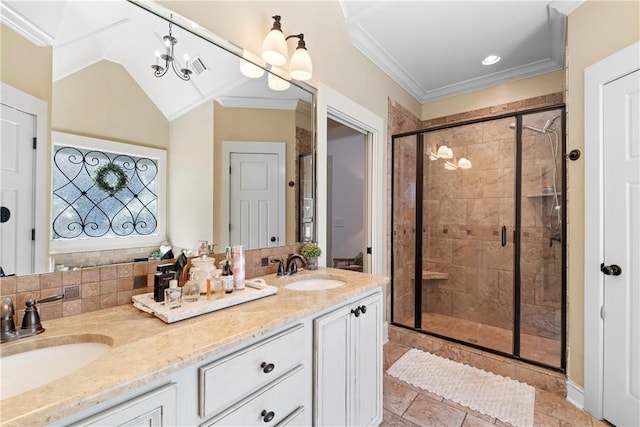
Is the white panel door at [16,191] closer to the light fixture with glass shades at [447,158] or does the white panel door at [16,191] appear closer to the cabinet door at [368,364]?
the cabinet door at [368,364]

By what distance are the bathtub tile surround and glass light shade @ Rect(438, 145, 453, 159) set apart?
2.87m

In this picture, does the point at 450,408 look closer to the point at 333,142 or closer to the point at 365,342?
the point at 365,342

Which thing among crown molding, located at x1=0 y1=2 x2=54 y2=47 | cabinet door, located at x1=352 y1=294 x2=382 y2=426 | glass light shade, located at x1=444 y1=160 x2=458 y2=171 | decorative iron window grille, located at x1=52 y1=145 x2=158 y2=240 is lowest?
cabinet door, located at x1=352 y1=294 x2=382 y2=426

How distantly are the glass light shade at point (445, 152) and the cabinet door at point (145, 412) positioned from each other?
10.1ft

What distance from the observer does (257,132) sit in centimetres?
171

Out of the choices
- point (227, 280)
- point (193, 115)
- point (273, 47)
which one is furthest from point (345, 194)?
point (227, 280)

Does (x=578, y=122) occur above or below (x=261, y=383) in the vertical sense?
above

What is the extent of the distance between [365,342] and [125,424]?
110 cm

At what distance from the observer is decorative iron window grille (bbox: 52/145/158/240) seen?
39.0 inches

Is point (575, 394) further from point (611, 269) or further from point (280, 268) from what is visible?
point (280, 268)

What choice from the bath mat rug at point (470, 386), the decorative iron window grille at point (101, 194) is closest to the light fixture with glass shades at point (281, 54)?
the decorative iron window grille at point (101, 194)

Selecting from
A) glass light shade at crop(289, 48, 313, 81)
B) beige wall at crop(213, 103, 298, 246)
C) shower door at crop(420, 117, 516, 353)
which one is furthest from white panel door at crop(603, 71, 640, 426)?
beige wall at crop(213, 103, 298, 246)

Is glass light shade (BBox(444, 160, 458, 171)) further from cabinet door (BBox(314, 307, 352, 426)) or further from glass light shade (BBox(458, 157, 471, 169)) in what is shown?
cabinet door (BBox(314, 307, 352, 426))

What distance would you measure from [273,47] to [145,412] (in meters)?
1.65
